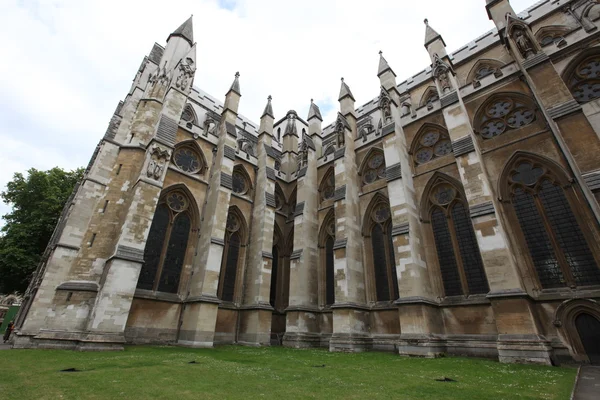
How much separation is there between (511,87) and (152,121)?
59.6 ft

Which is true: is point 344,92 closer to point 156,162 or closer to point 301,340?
point 156,162

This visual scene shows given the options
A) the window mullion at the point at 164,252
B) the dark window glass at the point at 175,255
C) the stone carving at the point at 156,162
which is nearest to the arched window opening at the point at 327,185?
the dark window glass at the point at 175,255

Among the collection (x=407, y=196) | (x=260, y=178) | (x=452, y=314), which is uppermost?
(x=260, y=178)

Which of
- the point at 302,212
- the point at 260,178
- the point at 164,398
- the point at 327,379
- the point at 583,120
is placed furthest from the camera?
the point at 260,178

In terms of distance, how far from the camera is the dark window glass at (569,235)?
992cm

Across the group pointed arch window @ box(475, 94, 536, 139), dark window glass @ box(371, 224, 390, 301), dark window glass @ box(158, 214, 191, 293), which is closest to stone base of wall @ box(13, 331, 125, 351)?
dark window glass @ box(158, 214, 191, 293)

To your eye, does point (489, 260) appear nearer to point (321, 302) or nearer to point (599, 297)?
point (599, 297)

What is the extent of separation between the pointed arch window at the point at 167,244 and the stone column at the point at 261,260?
12.5ft

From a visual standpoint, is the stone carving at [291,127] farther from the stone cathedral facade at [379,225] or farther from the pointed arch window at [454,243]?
the pointed arch window at [454,243]

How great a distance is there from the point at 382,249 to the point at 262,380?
10.7 metres

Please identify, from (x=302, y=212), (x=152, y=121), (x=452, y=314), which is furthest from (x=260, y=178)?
(x=452, y=314)

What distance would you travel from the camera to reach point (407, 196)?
13.9 metres

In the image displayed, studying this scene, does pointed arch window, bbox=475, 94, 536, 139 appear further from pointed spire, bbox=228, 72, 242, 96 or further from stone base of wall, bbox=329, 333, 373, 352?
pointed spire, bbox=228, 72, 242, 96

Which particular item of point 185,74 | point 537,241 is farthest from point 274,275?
point 537,241
